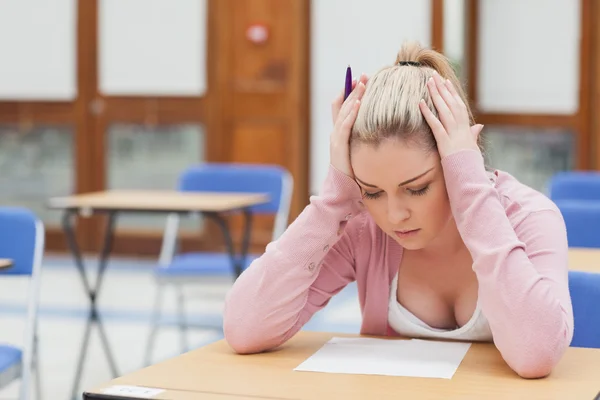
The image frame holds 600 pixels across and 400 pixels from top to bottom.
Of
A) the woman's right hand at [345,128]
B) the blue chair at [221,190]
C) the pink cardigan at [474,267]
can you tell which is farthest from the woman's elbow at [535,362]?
the blue chair at [221,190]

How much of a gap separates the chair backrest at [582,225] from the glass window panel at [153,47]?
4.99 metres

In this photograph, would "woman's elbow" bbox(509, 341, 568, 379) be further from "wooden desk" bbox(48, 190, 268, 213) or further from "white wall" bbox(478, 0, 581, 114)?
"white wall" bbox(478, 0, 581, 114)

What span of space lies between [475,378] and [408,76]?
1.66 feet

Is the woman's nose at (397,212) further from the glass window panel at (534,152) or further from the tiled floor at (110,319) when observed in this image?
the glass window panel at (534,152)

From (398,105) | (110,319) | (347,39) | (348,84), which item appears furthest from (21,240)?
(347,39)

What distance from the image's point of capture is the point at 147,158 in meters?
7.96

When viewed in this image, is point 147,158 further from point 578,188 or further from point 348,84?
point 348,84

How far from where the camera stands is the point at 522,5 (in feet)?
23.1

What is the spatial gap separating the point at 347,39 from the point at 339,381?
5.98 meters

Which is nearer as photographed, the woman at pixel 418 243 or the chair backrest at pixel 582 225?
the woman at pixel 418 243

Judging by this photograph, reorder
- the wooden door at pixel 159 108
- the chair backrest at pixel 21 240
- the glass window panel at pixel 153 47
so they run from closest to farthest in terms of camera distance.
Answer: the chair backrest at pixel 21 240
the wooden door at pixel 159 108
the glass window panel at pixel 153 47

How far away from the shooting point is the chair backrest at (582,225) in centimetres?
298

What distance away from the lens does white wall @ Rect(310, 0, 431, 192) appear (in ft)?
23.4

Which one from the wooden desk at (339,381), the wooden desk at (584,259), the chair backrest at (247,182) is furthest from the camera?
the chair backrest at (247,182)
